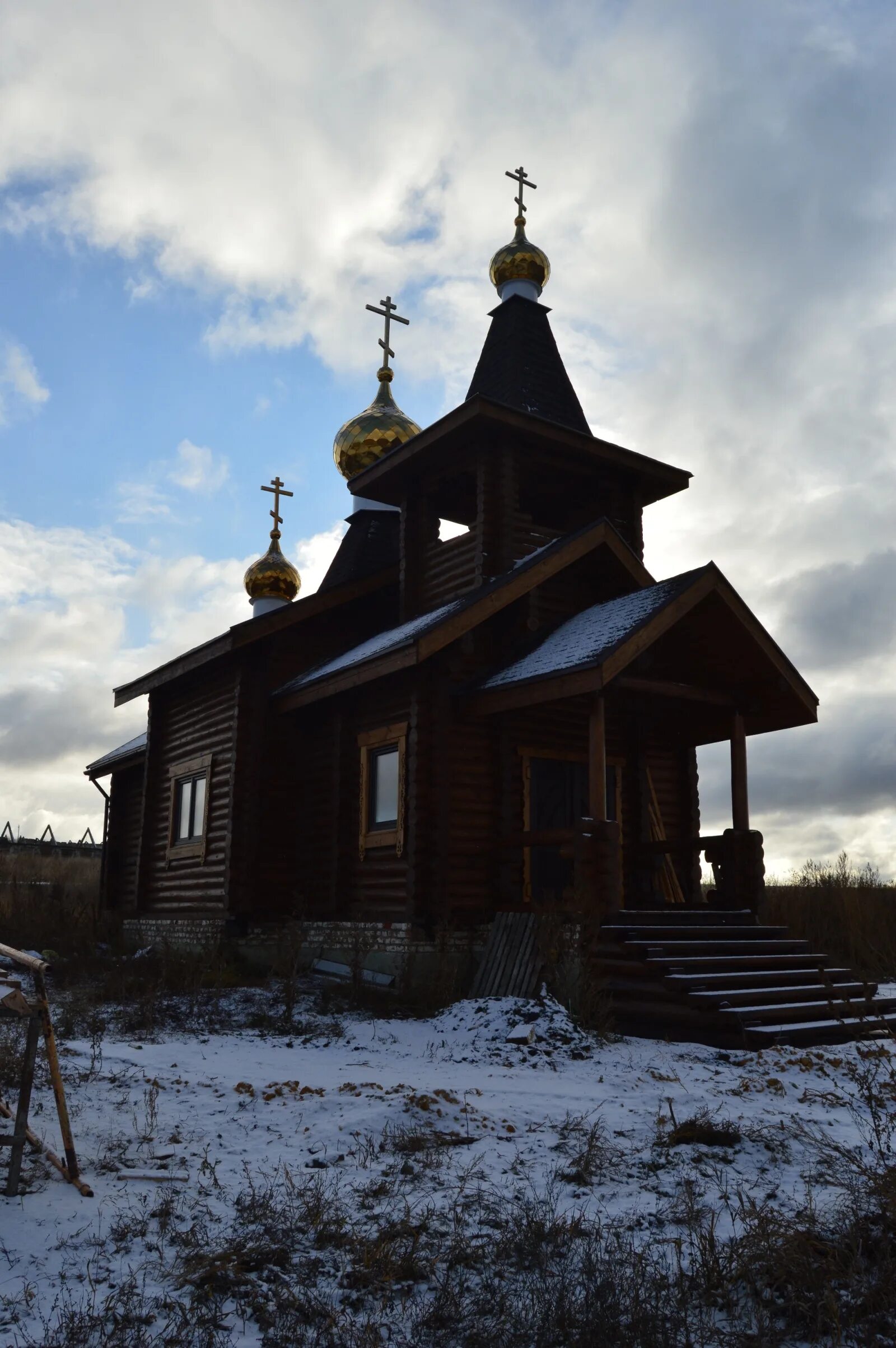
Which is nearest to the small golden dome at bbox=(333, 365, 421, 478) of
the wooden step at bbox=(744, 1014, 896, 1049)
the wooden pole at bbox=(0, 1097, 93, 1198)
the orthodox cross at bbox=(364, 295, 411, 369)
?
the orthodox cross at bbox=(364, 295, 411, 369)

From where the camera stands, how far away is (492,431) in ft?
47.3

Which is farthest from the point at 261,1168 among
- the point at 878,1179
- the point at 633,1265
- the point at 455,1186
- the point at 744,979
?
the point at 744,979

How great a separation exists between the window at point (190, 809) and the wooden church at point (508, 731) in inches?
2.2

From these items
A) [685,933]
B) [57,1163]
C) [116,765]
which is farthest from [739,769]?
[116,765]

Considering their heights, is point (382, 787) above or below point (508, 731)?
below

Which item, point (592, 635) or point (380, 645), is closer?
point (592, 635)

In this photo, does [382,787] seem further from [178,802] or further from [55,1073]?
[55,1073]

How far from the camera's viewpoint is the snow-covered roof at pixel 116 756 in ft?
69.7

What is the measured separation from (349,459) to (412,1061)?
1383 centimetres

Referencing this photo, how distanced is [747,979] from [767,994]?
378 mm

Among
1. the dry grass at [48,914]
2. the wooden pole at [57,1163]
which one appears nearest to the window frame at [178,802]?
the dry grass at [48,914]

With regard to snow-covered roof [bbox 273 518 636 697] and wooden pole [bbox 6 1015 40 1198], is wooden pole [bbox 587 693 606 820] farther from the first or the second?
wooden pole [bbox 6 1015 40 1198]

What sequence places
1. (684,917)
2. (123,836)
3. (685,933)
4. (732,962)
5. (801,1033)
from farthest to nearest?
1. (123,836)
2. (684,917)
3. (685,933)
4. (732,962)
5. (801,1033)

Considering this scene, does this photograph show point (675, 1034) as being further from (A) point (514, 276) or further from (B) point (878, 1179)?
(A) point (514, 276)
